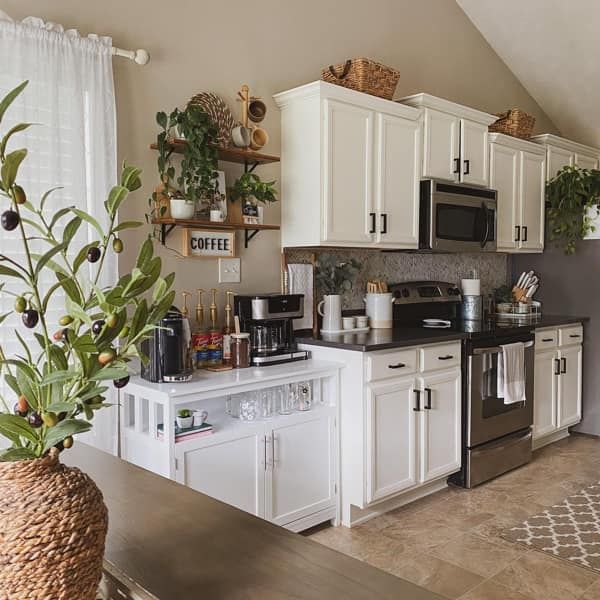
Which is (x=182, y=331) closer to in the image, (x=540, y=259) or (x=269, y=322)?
(x=269, y=322)

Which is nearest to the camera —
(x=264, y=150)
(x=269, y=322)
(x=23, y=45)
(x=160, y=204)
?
(x=23, y=45)

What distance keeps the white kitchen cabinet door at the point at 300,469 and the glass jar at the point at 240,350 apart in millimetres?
386

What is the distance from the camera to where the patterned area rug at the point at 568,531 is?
9.57ft

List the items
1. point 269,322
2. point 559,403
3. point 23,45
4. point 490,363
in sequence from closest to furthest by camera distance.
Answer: point 23,45, point 269,322, point 490,363, point 559,403

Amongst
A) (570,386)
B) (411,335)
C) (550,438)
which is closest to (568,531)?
(411,335)

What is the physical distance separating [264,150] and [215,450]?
1.66 meters

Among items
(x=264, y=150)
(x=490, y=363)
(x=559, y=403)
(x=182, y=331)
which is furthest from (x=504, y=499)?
(x=264, y=150)

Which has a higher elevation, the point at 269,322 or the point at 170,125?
the point at 170,125

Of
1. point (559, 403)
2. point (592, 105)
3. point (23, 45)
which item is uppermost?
point (592, 105)

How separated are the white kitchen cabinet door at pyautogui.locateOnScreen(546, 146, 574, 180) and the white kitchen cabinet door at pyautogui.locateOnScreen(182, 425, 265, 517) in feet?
11.1

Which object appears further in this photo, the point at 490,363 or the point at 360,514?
the point at 490,363

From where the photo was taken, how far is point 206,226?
10.3 feet

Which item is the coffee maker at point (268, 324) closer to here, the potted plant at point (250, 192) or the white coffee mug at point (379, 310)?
the potted plant at point (250, 192)

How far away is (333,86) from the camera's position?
3283mm
